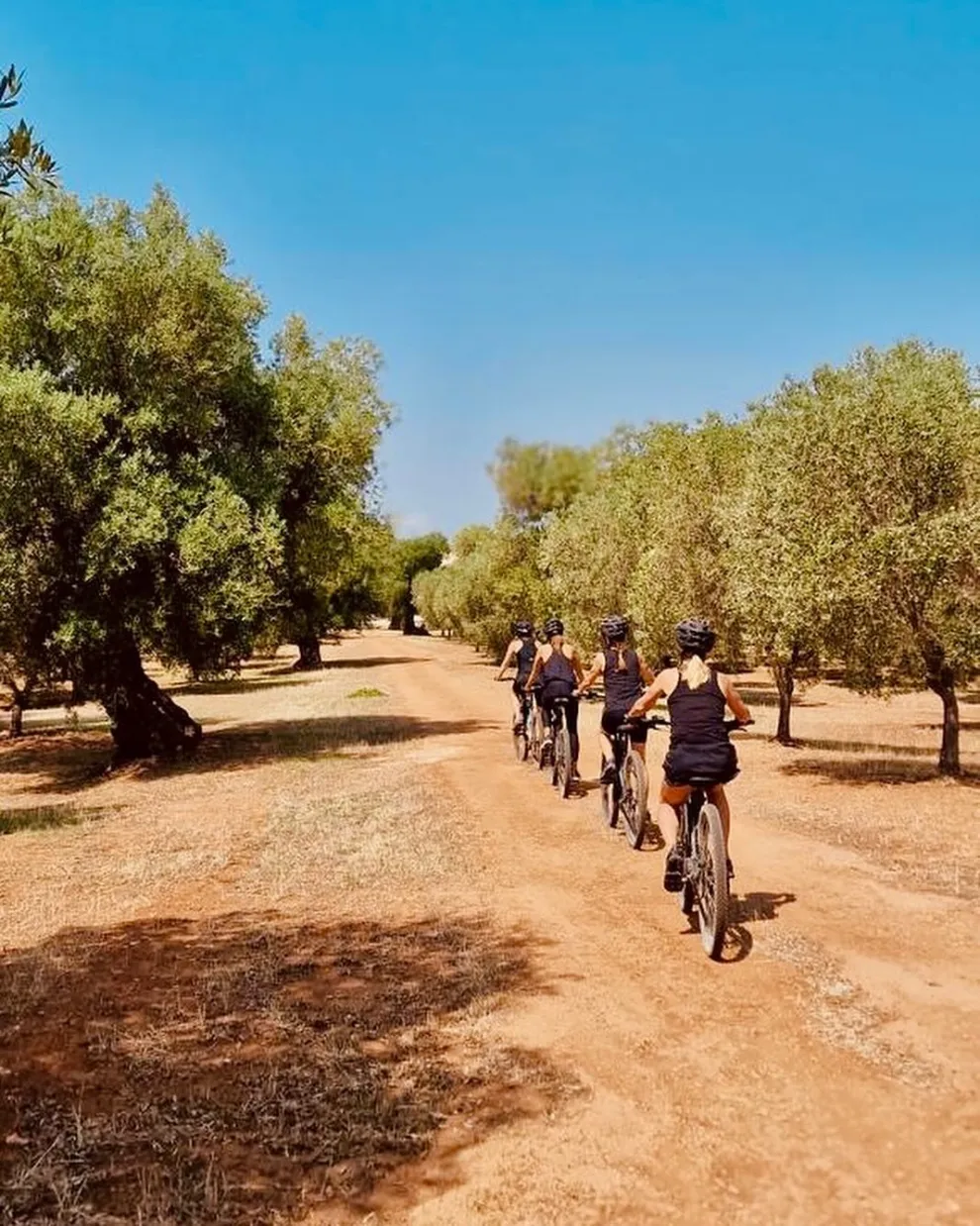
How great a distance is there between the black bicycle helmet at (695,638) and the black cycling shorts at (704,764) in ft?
2.92

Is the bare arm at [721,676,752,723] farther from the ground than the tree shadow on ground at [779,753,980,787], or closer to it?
farther from the ground

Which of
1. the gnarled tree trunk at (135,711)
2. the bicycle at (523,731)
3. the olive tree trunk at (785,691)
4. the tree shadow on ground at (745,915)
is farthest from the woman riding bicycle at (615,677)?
the gnarled tree trunk at (135,711)

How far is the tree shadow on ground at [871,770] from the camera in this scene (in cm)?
1706

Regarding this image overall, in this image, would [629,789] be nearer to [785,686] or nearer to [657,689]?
[657,689]

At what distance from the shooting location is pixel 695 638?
8633 millimetres

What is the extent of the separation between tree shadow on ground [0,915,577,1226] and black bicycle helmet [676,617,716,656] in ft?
9.74

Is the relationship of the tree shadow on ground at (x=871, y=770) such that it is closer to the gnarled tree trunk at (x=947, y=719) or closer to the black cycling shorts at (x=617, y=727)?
the gnarled tree trunk at (x=947, y=719)

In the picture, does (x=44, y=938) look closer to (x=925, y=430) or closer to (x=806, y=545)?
(x=806, y=545)

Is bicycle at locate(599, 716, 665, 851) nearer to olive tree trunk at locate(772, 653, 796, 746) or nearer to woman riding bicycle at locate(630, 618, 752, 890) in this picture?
woman riding bicycle at locate(630, 618, 752, 890)

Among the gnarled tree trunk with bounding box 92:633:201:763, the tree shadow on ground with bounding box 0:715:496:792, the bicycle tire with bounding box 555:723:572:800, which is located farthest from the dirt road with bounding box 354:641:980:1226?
the gnarled tree trunk with bounding box 92:633:201:763

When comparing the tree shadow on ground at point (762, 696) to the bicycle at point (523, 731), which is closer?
the bicycle at point (523, 731)

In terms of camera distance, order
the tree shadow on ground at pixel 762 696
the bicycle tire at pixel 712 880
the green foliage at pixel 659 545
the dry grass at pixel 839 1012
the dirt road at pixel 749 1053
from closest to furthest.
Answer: the dirt road at pixel 749 1053 < the dry grass at pixel 839 1012 < the bicycle tire at pixel 712 880 < the green foliage at pixel 659 545 < the tree shadow on ground at pixel 762 696

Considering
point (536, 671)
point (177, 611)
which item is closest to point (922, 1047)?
point (536, 671)

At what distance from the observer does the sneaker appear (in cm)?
880
